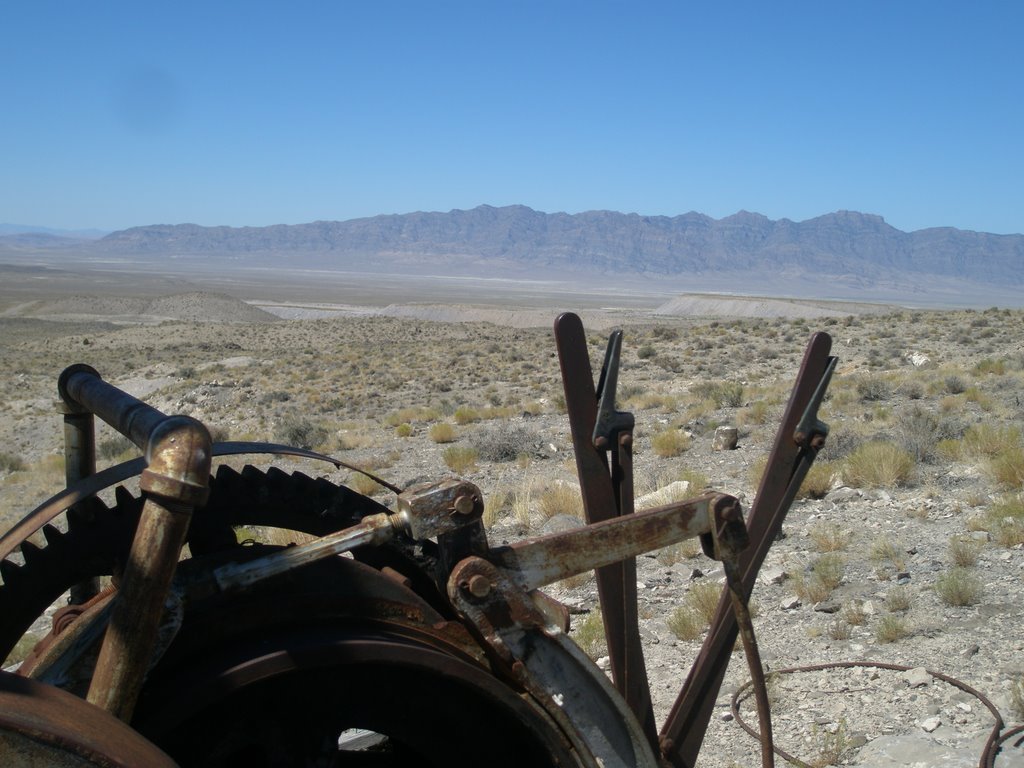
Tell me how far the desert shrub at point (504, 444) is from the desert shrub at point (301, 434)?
3.86 meters

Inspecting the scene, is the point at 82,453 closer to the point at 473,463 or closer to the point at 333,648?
the point at 333,648

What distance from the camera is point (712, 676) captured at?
Result: 2.77 meters

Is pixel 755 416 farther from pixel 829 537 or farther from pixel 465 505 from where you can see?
pixel 465 505

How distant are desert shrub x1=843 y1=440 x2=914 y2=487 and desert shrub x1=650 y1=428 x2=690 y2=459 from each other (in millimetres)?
2994

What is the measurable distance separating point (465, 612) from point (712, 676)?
1195mm

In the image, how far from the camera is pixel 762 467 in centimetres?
968

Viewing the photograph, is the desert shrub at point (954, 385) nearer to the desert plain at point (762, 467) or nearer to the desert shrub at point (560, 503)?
the desert plain at point (762, 467)

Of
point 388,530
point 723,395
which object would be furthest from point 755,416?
point 388,530

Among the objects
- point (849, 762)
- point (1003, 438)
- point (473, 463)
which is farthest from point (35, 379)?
point (849, 762)

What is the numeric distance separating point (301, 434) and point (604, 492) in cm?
1500

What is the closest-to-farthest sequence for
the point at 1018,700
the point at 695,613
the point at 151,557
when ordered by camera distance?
the point at 151,557
the point at 1018,700
the point at 695,613

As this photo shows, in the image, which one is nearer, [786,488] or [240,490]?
[240,490]

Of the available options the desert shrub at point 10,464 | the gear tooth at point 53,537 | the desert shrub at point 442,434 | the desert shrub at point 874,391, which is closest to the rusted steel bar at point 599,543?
the gear tooth at point 53,537

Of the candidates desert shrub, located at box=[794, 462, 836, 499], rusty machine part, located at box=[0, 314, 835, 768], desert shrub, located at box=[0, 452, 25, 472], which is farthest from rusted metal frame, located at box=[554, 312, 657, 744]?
desert shrub, located at box=[0, 452, 25, 472]
